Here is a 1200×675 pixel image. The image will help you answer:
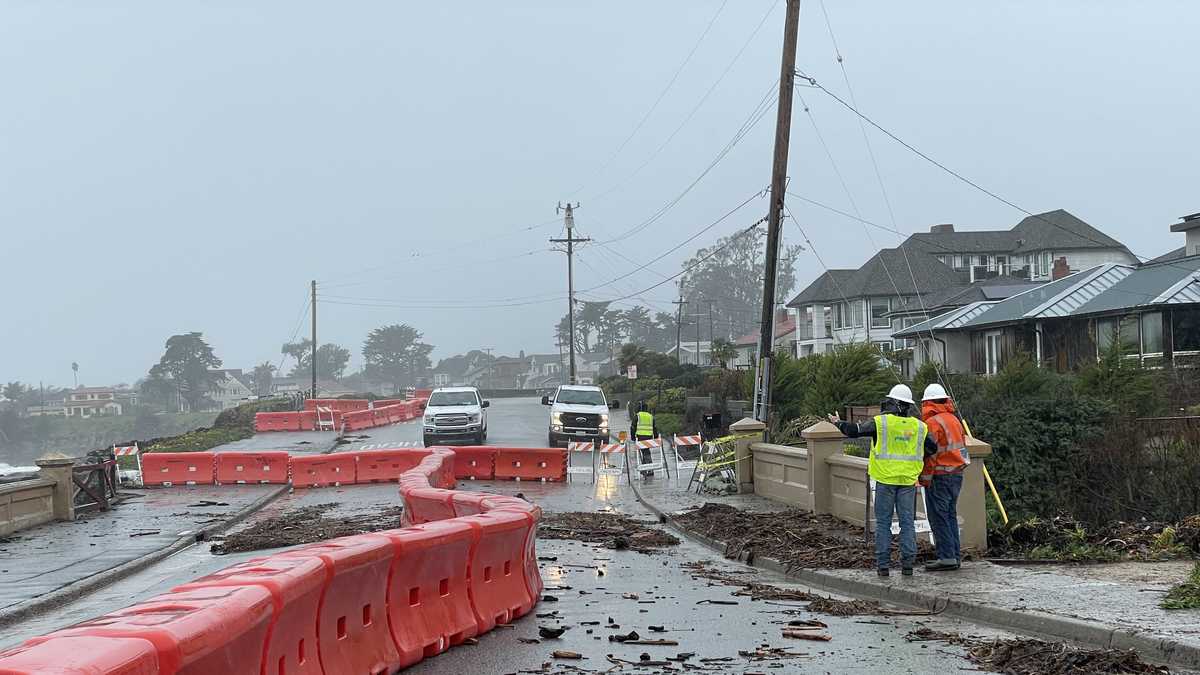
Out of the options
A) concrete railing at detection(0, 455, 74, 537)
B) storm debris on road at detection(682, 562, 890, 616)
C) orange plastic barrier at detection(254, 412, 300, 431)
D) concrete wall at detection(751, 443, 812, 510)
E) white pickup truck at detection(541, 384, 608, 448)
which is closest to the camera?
storm debris on road at detection(682, 562, 890, 616)

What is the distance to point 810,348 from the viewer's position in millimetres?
83312

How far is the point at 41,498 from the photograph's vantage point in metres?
22.2

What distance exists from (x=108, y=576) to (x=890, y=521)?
31.7 feet

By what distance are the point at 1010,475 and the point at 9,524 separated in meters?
15.4

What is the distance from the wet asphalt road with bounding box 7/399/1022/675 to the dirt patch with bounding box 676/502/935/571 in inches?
15.9

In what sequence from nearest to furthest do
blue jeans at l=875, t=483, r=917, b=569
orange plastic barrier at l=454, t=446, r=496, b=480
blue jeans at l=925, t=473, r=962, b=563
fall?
1. blue jeans at l=875, t=483, r=917, b=569
2. blue jeans at l=925, t=473, r=962, b=563
3. orange plastic barrier at l=454, t=446, r=496, b=480

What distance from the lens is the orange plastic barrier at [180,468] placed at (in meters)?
30.6

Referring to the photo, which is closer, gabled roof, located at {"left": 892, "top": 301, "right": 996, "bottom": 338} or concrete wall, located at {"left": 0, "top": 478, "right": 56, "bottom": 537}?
concrete wall, located at {"left": 0, "top": 478, "right": 56, "bottom": 537}

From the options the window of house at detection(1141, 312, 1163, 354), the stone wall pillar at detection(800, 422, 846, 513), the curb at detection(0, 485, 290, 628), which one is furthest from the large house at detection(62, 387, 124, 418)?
the stone wall pillar at detection(800, 422, 846, 513)

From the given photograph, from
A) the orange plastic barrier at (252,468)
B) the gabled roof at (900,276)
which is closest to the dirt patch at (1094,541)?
the orange plastic barrier at (252,468)

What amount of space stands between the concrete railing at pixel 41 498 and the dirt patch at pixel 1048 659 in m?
16.7

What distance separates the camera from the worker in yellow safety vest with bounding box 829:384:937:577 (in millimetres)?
12344

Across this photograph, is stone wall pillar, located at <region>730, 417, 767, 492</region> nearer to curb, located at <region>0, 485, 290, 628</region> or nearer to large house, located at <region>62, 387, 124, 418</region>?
curb, located at <region>0, 485, 290, 628</region>

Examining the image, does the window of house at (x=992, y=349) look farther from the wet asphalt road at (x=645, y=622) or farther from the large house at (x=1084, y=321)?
the wet asphalt road at (x=645, y=622)
